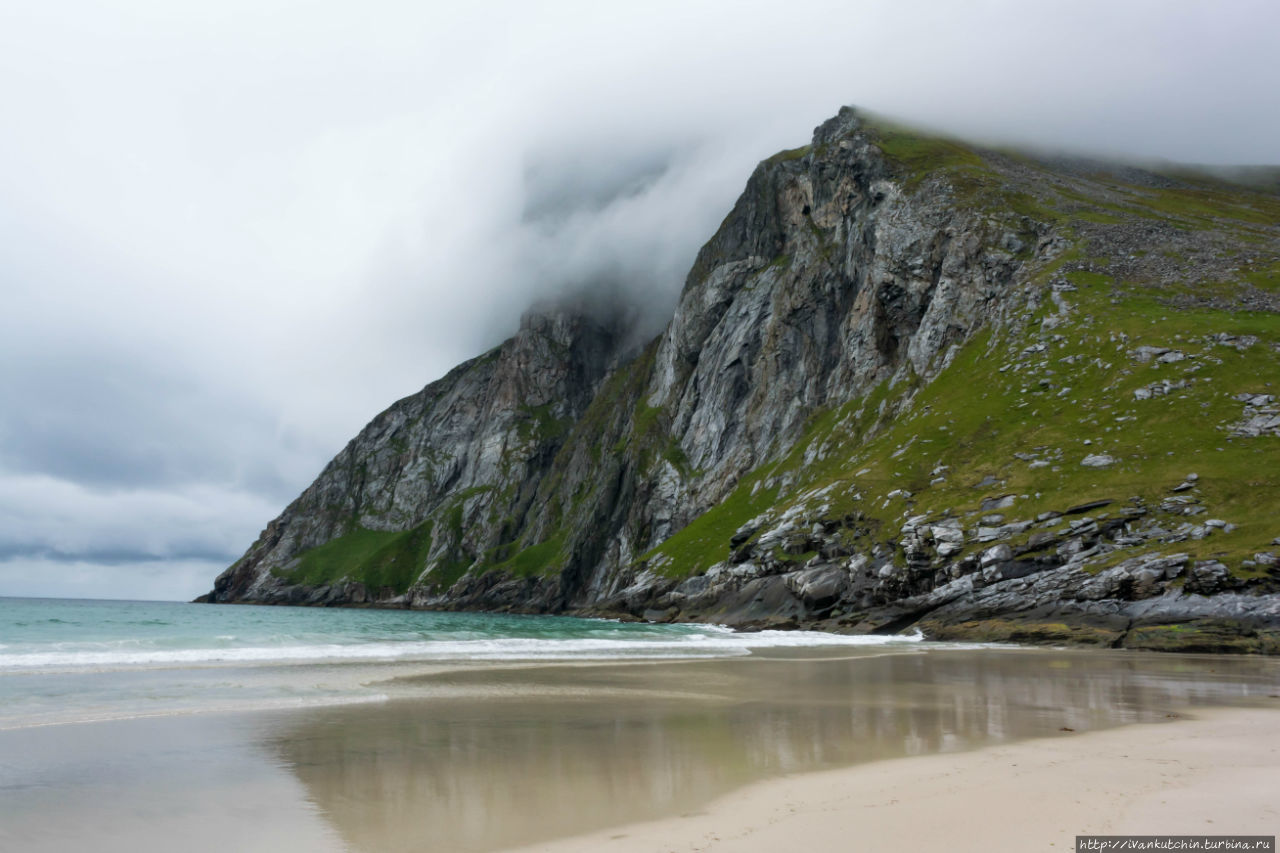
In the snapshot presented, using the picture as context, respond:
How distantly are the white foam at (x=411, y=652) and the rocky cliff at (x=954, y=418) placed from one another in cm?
1292

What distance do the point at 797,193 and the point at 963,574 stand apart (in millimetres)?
112982

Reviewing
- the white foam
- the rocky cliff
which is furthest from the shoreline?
the rocky cliff

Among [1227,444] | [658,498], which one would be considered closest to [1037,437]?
[1227,444]

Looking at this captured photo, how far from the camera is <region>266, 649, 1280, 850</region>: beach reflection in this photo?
9.57 metres

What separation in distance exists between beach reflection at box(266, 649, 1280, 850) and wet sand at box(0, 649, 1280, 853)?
67 millimetres

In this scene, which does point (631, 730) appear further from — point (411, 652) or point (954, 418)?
point (954, 418)

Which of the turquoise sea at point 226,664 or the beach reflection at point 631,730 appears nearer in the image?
the beach reflection at point 631,730

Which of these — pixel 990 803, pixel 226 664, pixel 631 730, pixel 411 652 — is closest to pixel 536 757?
pixel 631 730

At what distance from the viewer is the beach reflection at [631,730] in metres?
9.57

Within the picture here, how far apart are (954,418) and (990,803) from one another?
7447 cm

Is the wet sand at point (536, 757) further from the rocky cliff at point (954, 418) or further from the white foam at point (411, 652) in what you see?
the rocky cliff at point (954, 418)

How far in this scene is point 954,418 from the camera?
254 ft

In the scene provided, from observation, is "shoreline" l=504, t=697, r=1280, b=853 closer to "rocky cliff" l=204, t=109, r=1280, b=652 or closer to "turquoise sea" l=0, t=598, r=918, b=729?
"turquoise sea" l=0, t=598, r=918, b=729

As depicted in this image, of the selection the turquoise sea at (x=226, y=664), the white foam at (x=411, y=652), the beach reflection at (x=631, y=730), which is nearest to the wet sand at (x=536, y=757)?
the beach reflection at (x=631, y=730)
